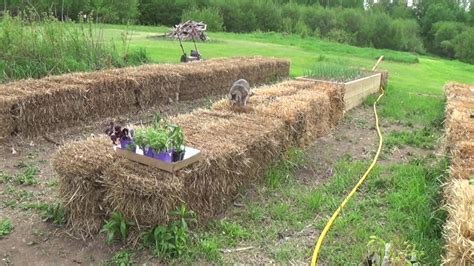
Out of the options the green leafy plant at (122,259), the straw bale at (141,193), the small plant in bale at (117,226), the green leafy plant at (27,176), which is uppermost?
the straw bale at (141,193)

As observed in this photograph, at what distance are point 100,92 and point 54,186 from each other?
234 centimetres

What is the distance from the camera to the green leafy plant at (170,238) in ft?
10.4

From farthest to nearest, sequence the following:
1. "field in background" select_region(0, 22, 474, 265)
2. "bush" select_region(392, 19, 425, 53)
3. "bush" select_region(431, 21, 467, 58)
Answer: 1. "bush" select_region(431, 21, 467, 58)
2. "bush" select_region(392, 19, 425, 53)
3. "field in background" select_region(0, 22, 474, 265)

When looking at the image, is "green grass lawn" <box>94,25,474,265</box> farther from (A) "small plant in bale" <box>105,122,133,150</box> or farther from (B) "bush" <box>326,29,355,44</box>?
(B) "bush" <box>326,29,355,44</box>

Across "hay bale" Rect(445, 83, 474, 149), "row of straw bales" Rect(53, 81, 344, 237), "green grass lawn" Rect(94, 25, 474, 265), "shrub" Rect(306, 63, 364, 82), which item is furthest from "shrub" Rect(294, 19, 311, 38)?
"row of straw bales" Rect(53, 81, 344, 237)

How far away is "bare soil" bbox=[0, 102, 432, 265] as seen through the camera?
10.4 feet

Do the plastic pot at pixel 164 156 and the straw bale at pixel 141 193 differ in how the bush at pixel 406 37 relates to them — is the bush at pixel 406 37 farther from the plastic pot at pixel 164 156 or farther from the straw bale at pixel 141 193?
the straw bale at pixel 141 193

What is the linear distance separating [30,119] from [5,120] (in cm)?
32

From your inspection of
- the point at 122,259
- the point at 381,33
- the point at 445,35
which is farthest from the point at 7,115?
the point at 445,35

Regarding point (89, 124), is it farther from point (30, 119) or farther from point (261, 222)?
point (261, 222)

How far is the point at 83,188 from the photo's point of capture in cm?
332

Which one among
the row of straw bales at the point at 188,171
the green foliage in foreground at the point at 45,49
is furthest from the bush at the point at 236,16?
the row of straw bales at the point at 188,171

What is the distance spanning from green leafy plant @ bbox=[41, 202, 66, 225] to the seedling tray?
0.63 m

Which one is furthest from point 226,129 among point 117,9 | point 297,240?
point 117,9
